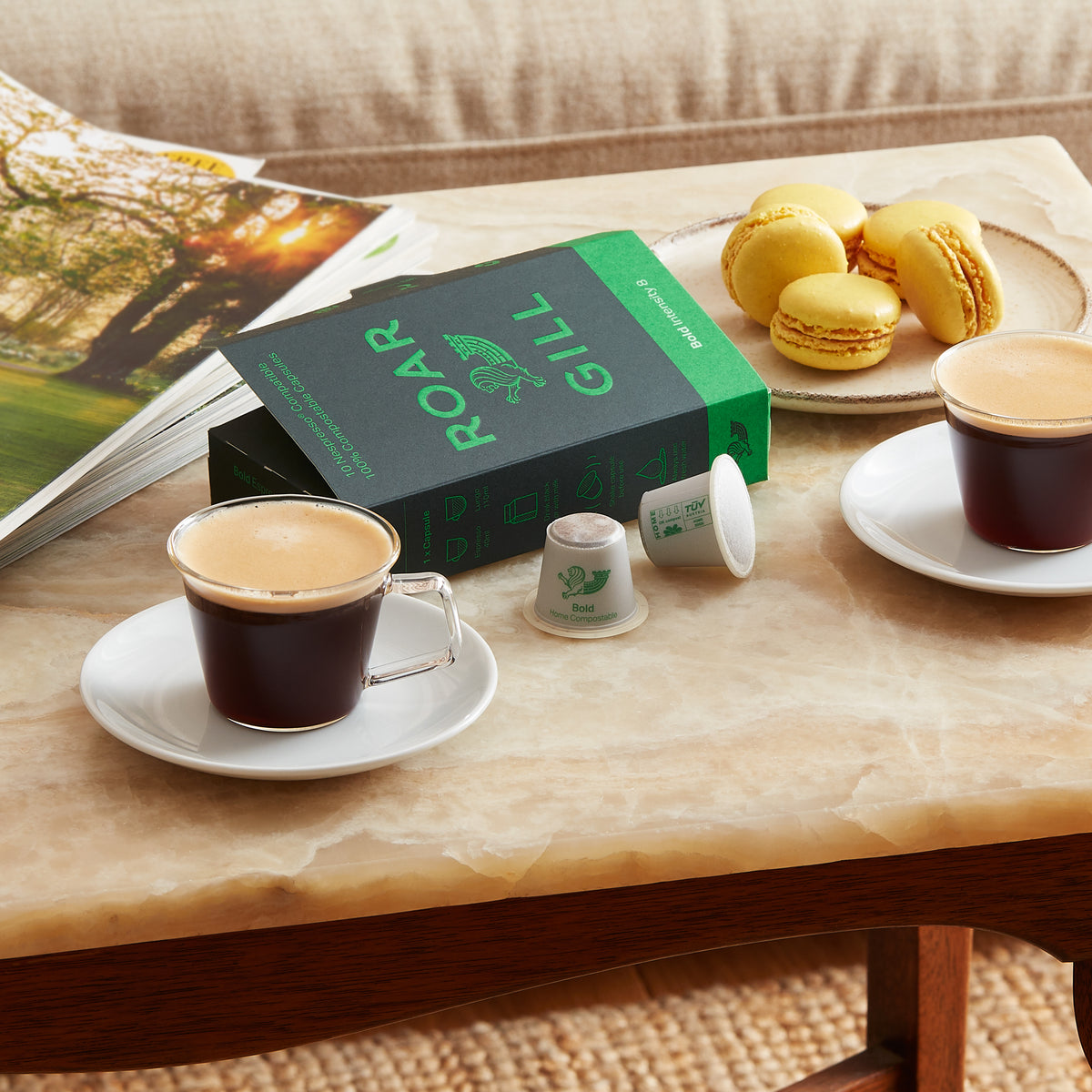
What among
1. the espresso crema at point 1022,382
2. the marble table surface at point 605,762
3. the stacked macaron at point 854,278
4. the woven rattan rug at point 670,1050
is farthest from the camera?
the woven rattan rug at point 670,1050

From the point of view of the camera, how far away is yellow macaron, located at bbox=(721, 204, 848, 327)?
935mm

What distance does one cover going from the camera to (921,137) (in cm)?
191

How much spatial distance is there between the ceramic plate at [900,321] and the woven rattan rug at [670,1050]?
27.3 inches

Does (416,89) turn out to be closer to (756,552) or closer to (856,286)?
(856,286)

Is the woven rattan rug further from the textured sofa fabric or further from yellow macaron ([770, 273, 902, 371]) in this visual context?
the textured sofa fabric

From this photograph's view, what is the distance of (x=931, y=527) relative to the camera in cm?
76

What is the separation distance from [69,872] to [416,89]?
4.89ft

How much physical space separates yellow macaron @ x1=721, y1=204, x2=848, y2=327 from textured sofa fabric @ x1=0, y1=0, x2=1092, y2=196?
96cm

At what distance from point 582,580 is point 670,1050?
2.44 feet

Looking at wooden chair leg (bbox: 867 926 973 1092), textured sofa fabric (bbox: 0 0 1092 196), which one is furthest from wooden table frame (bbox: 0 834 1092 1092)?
textured sofa fabric (bbox: 0 0 1092 196)

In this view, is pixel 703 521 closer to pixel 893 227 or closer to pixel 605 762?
pixel 605 762

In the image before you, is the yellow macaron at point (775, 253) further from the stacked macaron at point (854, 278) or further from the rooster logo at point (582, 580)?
the rooster logo at point (582, 580)

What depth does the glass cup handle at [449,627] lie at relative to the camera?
0.62m

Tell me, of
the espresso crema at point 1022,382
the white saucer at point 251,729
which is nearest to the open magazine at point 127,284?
the white saucer at point 251,729
